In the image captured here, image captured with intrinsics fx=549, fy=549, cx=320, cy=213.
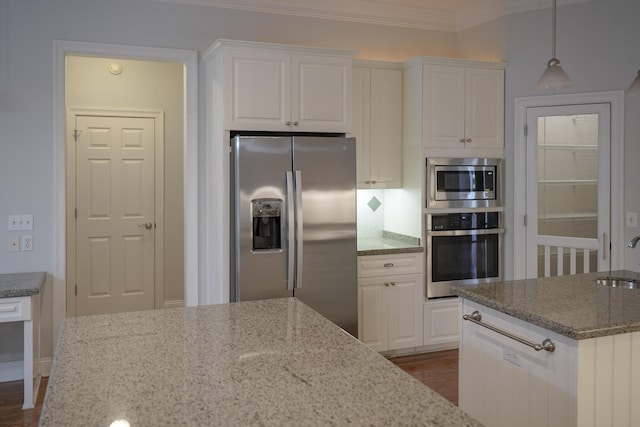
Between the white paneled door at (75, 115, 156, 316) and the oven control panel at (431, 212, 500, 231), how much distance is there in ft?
9.60

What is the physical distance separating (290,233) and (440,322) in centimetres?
162

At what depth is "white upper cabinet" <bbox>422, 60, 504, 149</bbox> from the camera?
4340 millimetres

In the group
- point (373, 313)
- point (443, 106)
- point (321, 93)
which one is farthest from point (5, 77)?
point (443, 106)

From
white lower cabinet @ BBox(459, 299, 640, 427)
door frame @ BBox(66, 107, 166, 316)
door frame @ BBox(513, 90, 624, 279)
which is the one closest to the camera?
white lower cabinet @ BBox(459, 299, 640, 427)

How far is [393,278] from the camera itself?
13.9ft

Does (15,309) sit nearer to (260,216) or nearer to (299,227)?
(260,216)

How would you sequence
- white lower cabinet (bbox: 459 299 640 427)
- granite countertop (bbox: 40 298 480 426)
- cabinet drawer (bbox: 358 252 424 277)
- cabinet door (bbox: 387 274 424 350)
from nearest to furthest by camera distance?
granite countertop (bbox: 40 298 480 426), white lower cabinet (bbox: 459 299 640 427), cabinet drawer (bbox: 358 252 424 277), cabinet door (bbox: 387 274 424 350)

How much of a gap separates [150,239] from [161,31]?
233cm

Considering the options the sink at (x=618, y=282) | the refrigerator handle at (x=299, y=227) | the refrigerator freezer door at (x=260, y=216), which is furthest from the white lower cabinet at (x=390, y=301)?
the sink at (x=618, y=282)

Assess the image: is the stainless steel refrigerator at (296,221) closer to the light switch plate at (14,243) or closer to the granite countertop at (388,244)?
the granite countertop at (388,244)

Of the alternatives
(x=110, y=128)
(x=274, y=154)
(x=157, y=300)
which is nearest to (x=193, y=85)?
(x=274, y=154)

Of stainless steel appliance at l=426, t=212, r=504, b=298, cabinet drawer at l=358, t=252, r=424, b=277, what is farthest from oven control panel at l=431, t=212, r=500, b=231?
cabinet drawer at l=358, t=252, r=424, b=277

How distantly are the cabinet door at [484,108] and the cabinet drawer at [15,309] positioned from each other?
132 inches

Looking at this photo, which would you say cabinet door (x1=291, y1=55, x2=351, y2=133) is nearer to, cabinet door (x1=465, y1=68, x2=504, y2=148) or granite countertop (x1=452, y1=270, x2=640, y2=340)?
cabinet door (x1=465, y1=68, x2=504, y2=148)
